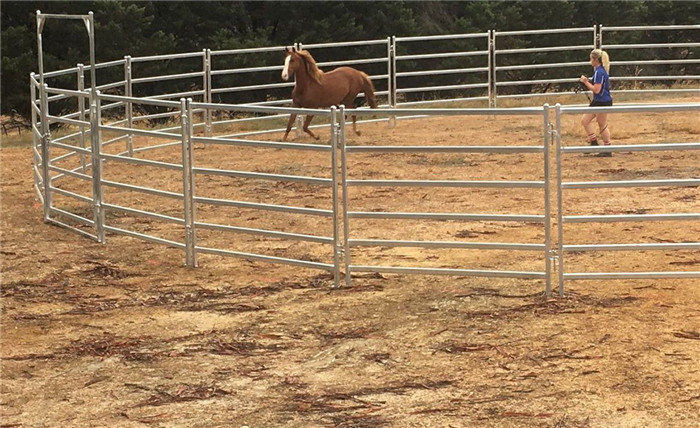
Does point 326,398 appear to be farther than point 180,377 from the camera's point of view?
No

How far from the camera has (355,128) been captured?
19.2 m

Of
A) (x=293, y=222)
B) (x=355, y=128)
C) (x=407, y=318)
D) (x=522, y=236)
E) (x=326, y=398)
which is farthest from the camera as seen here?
(x=355, y=128)

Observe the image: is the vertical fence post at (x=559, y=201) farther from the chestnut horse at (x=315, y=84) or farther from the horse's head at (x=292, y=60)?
the horse's head at (x=292, y=60)

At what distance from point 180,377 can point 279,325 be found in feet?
4.18

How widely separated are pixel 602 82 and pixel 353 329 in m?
8.42

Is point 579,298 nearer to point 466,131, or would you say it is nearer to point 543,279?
point 543,279

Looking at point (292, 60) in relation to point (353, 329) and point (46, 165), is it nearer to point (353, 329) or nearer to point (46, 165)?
point (46, 165)

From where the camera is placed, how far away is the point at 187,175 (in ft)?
34.9

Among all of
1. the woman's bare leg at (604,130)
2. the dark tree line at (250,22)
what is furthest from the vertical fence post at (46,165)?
the dark tree line at (250,22)

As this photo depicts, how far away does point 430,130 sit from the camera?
19859mm

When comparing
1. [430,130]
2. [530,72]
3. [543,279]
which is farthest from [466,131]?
[530,72]

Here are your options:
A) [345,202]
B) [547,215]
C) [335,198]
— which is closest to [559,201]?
[547,215]

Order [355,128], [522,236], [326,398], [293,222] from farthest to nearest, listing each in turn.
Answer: [355,128]
[293,222]
[522,236]
[326,398]

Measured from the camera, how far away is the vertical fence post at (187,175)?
1052 cm
